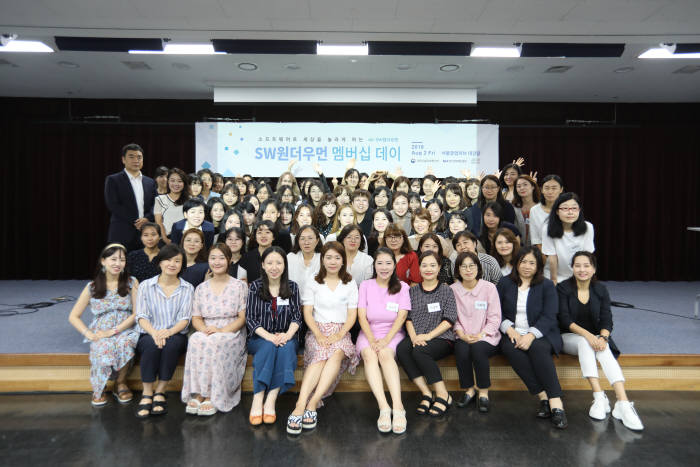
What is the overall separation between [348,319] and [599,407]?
1.54 meters

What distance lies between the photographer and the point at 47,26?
4.21 m

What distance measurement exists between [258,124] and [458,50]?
10.4 ft

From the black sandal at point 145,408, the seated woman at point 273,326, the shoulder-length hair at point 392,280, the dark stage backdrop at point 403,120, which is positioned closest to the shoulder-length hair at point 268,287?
the seated woman at point 273,326

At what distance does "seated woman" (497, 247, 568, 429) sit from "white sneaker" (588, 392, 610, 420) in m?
0.24

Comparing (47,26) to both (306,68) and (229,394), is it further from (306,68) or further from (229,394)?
(229,394)

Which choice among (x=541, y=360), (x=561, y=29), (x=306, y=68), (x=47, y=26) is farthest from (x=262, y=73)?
(x=541, y=360)

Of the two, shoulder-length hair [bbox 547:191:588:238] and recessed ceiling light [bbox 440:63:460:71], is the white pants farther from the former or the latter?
recessed ceiling light [bbox 440:63:460:71]

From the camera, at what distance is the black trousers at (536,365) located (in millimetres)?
2469

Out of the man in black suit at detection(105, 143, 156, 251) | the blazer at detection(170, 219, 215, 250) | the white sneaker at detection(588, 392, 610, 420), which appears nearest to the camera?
the white sneaker at detection(588, 392, 610, 420)

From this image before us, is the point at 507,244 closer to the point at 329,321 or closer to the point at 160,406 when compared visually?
the point at 329,321

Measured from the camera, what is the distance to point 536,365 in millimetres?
2539

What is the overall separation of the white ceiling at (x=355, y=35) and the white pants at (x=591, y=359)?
9.45ft

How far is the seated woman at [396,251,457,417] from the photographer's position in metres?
2.56

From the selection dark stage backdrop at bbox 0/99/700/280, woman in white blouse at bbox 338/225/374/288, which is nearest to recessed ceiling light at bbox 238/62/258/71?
dark stage backdrop at bbox 0/99/700/280
